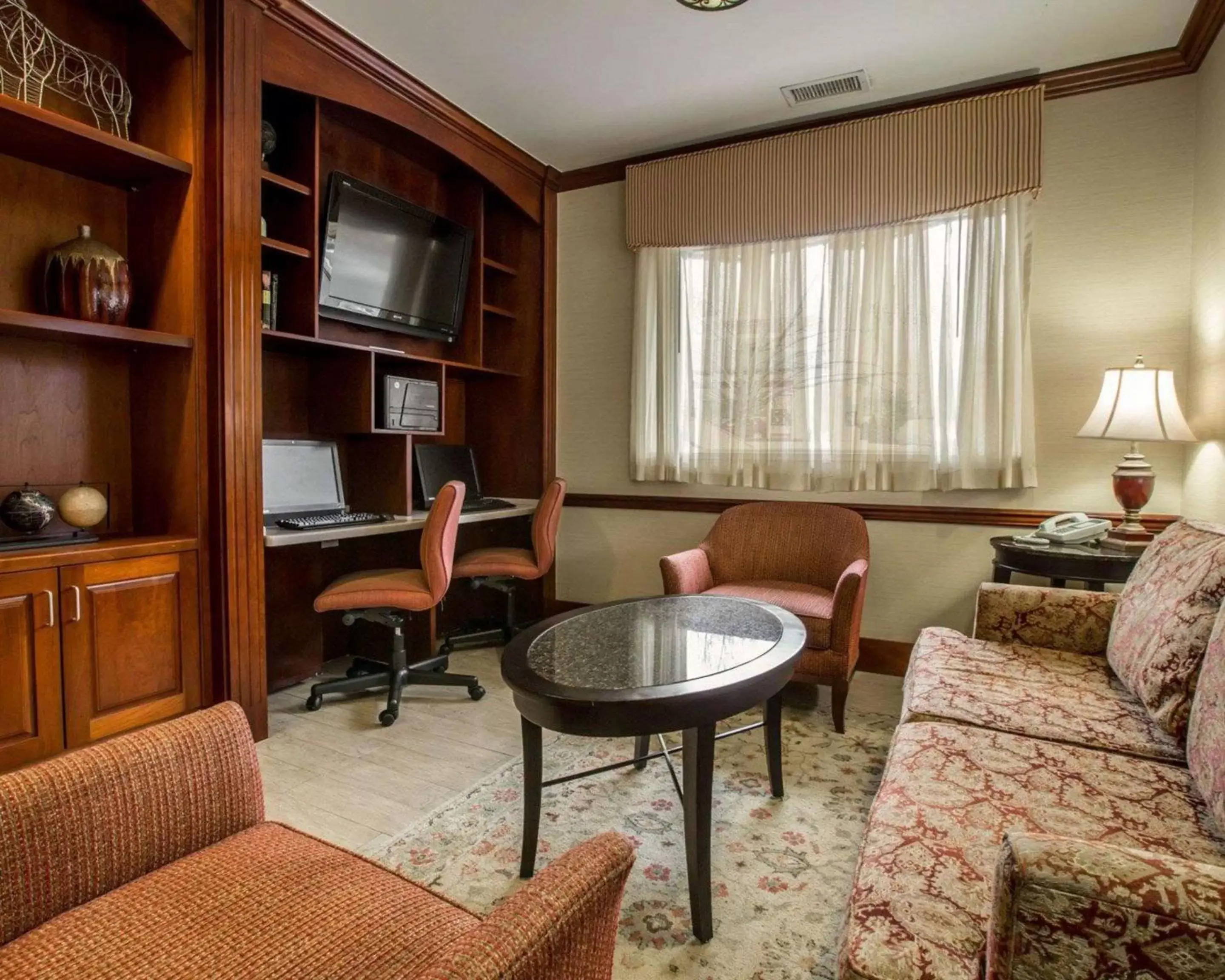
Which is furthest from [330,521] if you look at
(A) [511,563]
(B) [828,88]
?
(B) [828,88]

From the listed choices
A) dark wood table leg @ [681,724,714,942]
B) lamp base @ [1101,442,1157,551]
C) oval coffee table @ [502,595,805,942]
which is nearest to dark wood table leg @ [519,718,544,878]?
oval coffee table @ [502,595,805,942]

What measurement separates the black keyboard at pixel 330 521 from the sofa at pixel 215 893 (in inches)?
66.6

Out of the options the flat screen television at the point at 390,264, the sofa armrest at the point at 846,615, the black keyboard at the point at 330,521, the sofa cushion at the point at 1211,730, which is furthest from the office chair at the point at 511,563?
the sofa cushion at the point at 1211,730

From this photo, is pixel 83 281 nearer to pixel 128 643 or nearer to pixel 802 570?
pixel 128 643

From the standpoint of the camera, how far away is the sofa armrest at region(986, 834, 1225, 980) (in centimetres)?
75

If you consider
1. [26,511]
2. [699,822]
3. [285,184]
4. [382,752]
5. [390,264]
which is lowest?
[382,752]

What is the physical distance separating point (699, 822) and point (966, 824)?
0.55 meters

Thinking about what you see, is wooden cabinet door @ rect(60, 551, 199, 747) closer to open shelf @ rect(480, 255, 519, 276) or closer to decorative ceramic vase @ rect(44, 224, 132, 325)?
decorative ceramic vase @ rect(44, 224, 132, 325)

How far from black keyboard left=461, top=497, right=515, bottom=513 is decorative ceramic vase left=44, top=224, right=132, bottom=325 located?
67.3 inches

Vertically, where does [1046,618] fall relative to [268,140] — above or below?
below

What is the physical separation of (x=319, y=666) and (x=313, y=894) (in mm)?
2590

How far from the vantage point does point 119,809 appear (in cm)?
102

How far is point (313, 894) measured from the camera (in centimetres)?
98

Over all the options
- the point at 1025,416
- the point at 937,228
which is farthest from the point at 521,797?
the point at 937,228
